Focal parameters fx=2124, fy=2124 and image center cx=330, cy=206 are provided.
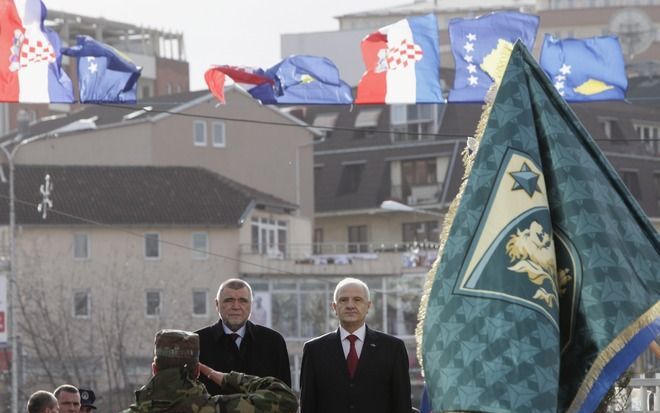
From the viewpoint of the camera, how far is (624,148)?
9594 centimetres

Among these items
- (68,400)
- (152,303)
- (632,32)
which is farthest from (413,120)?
(68,400)

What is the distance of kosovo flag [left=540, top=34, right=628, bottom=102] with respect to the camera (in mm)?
20578

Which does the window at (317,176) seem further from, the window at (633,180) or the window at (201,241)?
the window at (201,241)

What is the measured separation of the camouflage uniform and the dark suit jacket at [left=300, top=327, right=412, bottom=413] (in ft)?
6.55

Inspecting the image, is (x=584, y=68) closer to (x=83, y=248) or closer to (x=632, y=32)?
(x=83, y=248)

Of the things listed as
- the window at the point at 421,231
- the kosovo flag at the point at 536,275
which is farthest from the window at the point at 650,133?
the kosovo flag at the point at 536,275

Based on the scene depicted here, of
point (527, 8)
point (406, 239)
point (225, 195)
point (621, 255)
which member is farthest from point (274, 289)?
point (621, 255)

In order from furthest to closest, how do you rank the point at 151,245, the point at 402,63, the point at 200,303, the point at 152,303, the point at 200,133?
1. the point at 200,133
2. the point at 151,245
3. the point at 200,303
4. the point at 152,303
5. the point at 402,63

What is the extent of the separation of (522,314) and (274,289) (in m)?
75.2

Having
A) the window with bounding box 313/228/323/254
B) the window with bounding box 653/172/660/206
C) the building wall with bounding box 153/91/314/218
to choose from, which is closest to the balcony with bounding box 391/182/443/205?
the window with bounding box 313/228/323/254

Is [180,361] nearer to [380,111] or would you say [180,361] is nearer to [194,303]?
[194,303]

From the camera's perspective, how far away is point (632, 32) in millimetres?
109125

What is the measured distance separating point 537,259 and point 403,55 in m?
12.8

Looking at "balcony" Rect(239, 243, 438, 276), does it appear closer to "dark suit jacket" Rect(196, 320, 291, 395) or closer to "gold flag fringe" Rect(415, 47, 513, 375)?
"dark suit jacket" Rect(196, 320, 291, 395)
